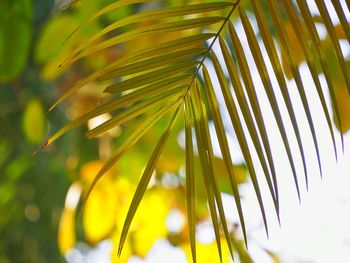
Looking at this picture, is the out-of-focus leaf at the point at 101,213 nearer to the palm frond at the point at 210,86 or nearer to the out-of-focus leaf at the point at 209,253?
the out-of-focus leaf at the point at 209,253

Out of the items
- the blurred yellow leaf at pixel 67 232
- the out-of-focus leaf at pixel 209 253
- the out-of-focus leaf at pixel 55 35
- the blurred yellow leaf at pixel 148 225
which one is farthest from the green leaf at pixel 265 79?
the blurred yellow leaf at pixel 67 232

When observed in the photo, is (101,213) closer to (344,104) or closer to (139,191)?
(344,104)

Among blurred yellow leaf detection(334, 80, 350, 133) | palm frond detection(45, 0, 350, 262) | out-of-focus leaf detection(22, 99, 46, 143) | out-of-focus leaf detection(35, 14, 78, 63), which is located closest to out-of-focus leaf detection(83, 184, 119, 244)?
out-of-focus leaf detection(22, 99, 46, 143)

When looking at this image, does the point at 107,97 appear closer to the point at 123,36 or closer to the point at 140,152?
the point at 140,152

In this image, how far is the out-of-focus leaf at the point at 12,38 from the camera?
108 cm

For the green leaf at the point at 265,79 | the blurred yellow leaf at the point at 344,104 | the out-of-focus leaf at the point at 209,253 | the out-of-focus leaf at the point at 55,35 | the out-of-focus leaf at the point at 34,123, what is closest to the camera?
the green leaf at the point at 265,79

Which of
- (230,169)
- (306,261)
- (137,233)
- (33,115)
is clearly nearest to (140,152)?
(137,233)

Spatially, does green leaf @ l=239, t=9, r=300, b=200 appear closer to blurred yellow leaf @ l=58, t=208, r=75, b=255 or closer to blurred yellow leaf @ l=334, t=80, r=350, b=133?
blurred yellow leaf @ l=334, t=80, r=350, b=133

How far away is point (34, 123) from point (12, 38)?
0.99 feet

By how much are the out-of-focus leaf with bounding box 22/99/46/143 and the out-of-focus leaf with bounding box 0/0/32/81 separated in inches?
10.1

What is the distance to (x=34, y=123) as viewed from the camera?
1374 millimetres

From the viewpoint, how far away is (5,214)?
181 centimetres

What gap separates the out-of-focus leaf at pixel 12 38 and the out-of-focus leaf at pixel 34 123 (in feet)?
0.84

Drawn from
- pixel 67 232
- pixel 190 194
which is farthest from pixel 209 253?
pixel 190 194
